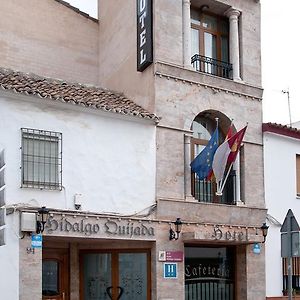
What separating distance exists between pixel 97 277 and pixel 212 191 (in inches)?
151

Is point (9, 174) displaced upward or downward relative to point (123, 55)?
downward

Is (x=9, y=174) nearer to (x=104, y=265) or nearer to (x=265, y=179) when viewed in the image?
(x=104, y=265)

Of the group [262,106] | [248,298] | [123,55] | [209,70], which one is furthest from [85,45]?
[248,298]

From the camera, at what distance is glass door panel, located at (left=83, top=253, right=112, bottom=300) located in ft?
56.9

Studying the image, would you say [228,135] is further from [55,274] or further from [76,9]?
[76,9]

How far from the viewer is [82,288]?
1741 cm

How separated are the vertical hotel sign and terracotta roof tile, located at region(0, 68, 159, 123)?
1.14 meters

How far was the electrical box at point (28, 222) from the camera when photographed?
1397 centimetres

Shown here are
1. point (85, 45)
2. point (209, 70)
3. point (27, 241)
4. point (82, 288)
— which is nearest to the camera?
point (27, 241)

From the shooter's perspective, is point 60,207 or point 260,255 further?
point 260,255

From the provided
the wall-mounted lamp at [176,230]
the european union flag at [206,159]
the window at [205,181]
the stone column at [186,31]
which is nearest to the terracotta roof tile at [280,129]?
the window at [205,181]

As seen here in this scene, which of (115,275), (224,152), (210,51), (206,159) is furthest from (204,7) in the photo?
(115,275)

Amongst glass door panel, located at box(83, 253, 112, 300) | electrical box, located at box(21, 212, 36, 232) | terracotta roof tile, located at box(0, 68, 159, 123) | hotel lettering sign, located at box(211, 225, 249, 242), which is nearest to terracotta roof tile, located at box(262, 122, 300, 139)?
hotel lettering sign, located at box(211, 225, 249, 242)

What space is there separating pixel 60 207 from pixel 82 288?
352 cm
